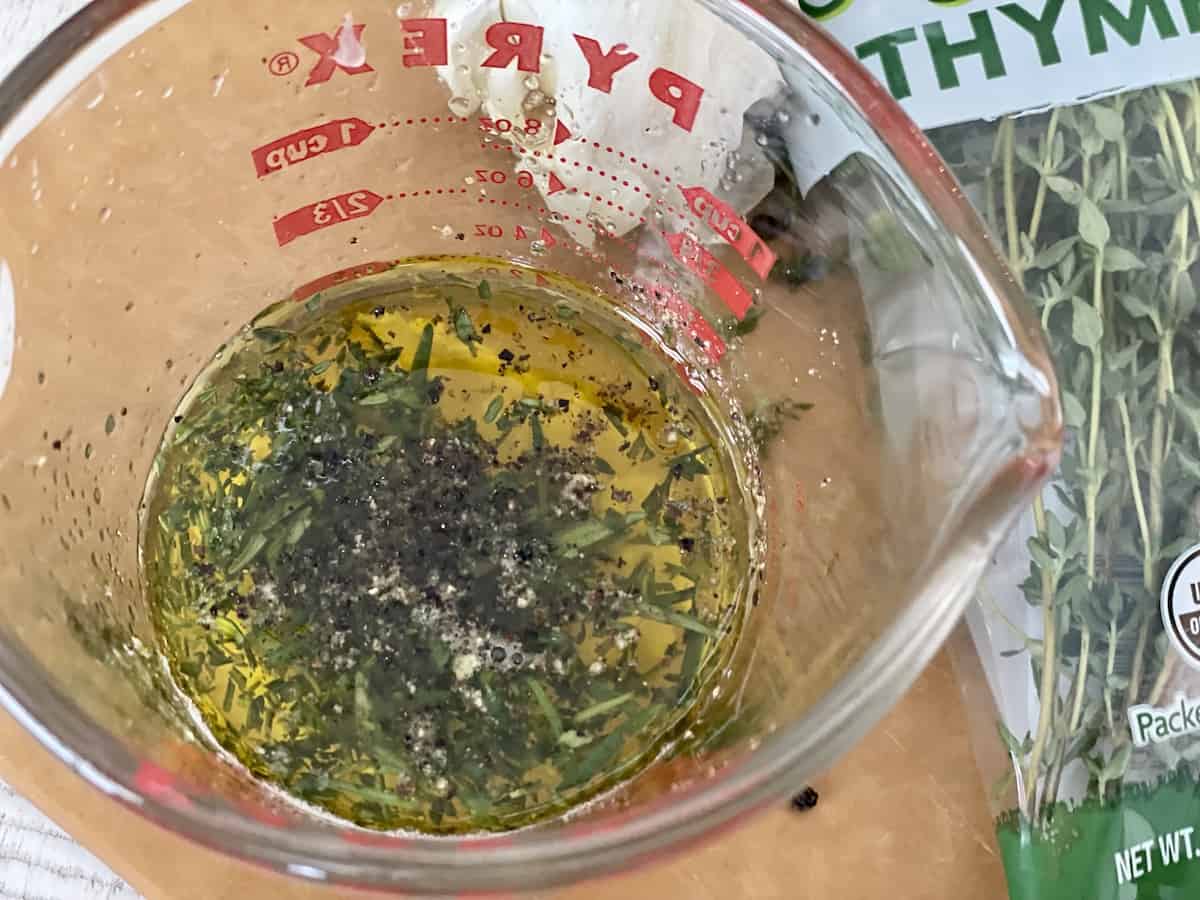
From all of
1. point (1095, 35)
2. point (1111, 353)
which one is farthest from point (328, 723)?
point (1095, 35)

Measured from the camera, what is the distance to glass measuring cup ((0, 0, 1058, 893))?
0.43 m

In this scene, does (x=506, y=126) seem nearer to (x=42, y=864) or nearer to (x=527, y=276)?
(x=527, y=276)

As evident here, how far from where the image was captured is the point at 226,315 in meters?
0.70

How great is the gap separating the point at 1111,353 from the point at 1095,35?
0.22m

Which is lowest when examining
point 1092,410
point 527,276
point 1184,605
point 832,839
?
point 832,839

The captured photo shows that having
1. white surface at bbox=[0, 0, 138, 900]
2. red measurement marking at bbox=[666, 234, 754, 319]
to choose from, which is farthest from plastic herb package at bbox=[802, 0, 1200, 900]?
white surface at bbox=[0, 0, 138, 900]

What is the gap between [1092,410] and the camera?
0.73m

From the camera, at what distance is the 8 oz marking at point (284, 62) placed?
1.96 ft

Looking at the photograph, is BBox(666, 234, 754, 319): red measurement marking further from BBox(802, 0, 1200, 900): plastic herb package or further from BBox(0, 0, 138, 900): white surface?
BBox(0, 0, 138, 900): white surface

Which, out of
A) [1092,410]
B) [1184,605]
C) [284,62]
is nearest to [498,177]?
[284,62]

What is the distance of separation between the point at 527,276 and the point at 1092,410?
0.39m

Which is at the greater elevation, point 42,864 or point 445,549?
point 445,549

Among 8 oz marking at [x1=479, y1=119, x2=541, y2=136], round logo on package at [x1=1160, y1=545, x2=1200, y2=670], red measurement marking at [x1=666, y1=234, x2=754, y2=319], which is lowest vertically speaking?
round logo on package at [x1=1160, y1=545, x2=1200, y2=670]

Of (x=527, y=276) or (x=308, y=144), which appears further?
(x=527, y=276)
